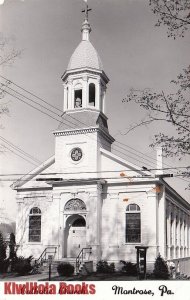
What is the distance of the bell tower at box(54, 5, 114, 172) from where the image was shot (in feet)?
86.8

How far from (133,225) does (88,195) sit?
294 cm

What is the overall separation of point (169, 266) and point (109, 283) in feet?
47.0

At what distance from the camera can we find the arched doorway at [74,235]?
26.2 metres

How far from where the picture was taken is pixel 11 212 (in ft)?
90.9

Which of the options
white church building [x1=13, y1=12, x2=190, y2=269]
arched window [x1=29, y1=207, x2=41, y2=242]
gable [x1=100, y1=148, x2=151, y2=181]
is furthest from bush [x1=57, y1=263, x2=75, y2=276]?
gable [x1=100, y1=148, x2=151, y2=181]

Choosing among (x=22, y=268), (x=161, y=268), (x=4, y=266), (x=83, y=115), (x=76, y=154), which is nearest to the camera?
(x=22, y=268)

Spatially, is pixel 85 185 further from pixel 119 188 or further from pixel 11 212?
pixel 11 212

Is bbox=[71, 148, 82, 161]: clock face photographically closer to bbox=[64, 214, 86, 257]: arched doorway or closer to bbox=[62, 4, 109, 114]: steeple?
bbox=[62, 4, 109, 114]: steeple

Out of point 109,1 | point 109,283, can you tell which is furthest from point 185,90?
point 109,283

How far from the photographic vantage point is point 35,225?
27.7 meters

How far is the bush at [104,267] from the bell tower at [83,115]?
16.4 ft

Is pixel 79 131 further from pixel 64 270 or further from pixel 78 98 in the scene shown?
pixel 64 270

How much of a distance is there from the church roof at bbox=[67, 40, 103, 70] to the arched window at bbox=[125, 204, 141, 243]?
27.8 ft

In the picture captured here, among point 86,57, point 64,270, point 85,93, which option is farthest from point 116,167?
point 64,270
